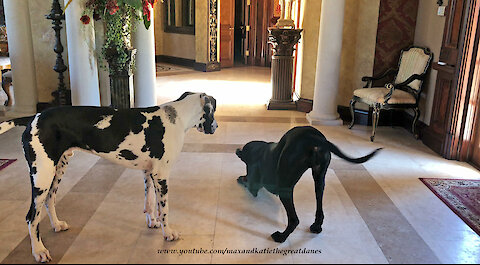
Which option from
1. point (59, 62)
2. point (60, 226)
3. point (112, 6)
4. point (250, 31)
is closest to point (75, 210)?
point (60, 226)

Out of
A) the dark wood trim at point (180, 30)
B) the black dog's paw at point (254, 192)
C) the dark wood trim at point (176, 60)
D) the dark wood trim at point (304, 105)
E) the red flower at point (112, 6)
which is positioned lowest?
the black dog's paw at point (254, 192)

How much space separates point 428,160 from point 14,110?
558cm

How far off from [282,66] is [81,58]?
3.15m

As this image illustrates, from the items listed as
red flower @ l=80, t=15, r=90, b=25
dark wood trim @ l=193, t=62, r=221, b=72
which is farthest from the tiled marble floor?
dark wood trim @ l=193, t=62, r=221, b=72

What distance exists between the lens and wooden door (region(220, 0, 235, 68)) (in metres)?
11.4

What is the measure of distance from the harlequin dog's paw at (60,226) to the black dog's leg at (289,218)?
1536mm

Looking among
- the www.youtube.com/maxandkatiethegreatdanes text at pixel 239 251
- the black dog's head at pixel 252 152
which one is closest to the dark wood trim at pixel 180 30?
the black dog's head at pixel 252 152

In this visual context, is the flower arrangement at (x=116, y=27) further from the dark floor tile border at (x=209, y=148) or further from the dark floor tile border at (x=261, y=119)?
the dark floor tile border at (x=261, y=119)

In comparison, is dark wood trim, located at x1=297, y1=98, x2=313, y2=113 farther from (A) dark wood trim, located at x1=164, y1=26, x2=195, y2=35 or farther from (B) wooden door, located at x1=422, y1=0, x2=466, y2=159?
(A) dark wood trim, located at x1=164, y1=26, x2=195, y2=35

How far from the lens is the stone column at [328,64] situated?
6.07 metres

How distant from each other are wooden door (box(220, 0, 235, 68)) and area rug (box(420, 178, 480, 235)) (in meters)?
8.18

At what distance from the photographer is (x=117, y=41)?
210 inches

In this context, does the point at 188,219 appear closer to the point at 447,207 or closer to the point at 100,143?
the point at 100,143

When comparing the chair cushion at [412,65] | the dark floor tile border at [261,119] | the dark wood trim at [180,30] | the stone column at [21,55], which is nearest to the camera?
the chair cushion at [412,65]
